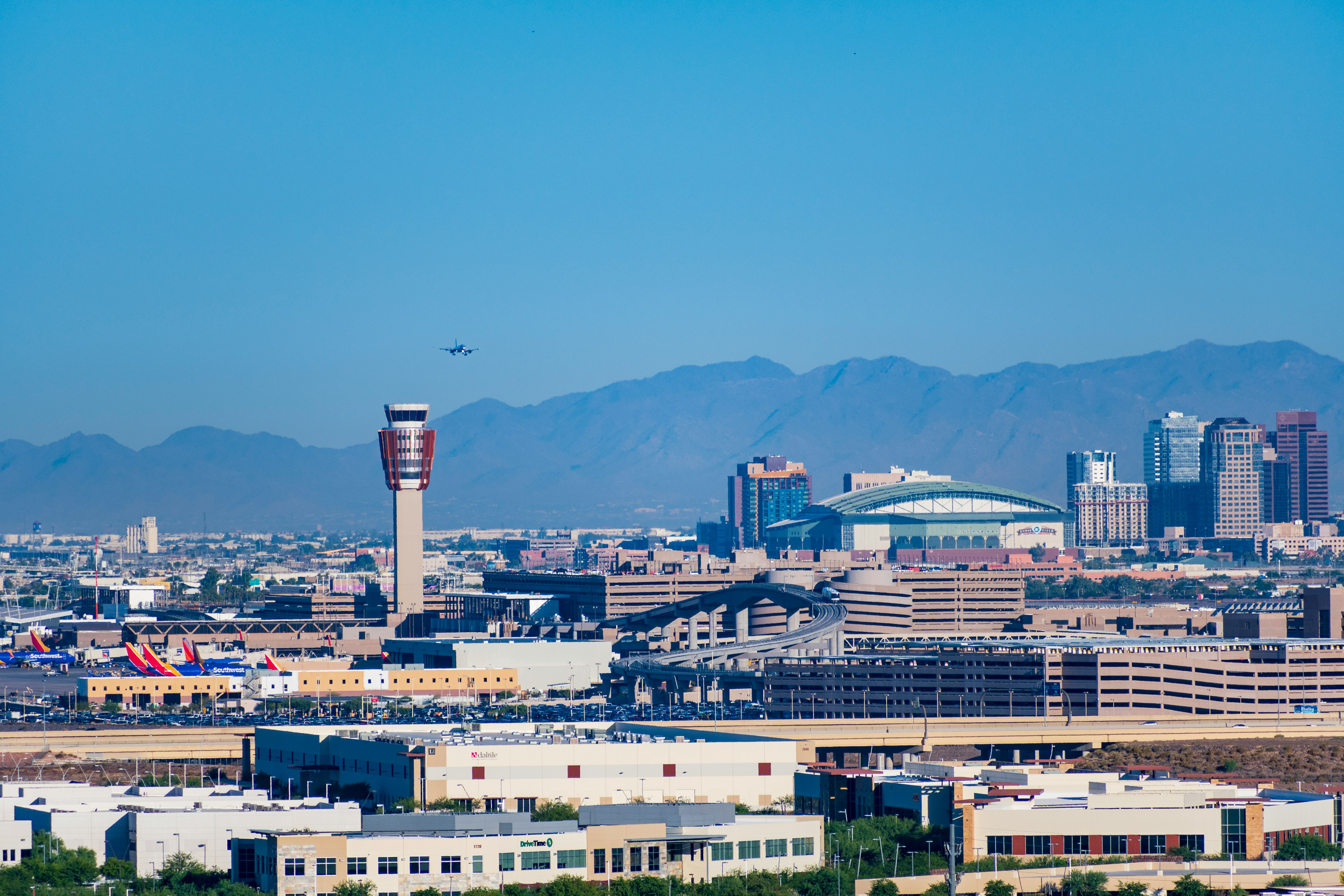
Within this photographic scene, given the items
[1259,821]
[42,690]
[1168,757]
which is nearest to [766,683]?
[1168,757]

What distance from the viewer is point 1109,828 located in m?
68.9

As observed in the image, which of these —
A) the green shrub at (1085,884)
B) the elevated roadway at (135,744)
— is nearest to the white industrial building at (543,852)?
the green shrub at (1085,884)

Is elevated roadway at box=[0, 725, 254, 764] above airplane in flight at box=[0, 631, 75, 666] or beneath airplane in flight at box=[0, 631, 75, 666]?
beneath

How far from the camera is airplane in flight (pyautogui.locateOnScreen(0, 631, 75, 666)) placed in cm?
18350

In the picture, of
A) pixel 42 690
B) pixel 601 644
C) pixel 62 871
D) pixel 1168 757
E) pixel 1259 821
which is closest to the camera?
pixel 62 871

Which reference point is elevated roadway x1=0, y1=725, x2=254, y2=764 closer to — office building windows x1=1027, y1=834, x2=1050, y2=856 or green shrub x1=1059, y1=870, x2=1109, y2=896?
office building windows x1=1027, y1=834, x2=1050, y2=856

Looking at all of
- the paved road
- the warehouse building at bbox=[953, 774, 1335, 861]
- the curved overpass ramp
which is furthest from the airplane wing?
the warehouse building at bbox=[953, 774, 1335, 861]

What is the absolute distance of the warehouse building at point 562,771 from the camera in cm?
8062

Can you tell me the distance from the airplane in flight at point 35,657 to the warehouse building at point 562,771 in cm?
10190

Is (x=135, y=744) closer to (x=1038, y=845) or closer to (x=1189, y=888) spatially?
(x=1038, y=845)

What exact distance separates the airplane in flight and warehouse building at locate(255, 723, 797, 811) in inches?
4012

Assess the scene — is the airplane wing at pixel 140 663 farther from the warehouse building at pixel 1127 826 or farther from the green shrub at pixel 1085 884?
the green shrub at pixel 1085 884

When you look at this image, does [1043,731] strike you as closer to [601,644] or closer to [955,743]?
[955,743]

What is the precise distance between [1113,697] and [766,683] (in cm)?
1827
